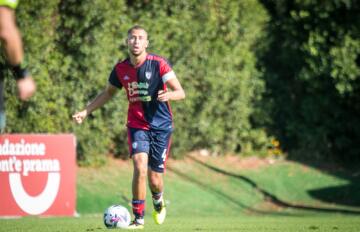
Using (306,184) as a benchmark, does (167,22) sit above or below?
above

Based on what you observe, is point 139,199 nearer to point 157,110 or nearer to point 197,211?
point 157,110

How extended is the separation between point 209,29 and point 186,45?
0.95m

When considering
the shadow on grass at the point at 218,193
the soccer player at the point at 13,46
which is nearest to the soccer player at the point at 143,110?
the soccer player at the point at 13,46

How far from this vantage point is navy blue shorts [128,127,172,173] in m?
11.3

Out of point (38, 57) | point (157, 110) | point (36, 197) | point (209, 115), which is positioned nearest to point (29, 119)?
point (38, 57)

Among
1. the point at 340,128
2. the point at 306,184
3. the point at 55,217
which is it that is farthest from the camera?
the point at 340,128

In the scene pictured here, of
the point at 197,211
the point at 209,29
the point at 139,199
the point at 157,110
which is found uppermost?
the point at 209,29

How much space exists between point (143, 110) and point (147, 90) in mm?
265

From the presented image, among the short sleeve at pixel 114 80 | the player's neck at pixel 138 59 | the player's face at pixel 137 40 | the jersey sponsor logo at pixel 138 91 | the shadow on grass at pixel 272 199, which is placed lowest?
the shadow on grass at pixel 272 199

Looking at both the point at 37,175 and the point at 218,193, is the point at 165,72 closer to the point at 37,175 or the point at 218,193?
the point at 37,175

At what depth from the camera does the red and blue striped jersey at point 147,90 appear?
448 inches

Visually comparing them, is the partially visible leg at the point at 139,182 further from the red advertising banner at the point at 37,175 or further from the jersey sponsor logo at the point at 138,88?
the red advertising banner at the point at 37,175

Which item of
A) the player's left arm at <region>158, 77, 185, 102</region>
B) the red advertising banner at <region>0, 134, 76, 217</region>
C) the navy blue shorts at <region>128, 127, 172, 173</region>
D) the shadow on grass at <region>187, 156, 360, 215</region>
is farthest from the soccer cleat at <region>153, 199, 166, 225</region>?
the shadow on grass at <region>187, 156, 360, 215</region>

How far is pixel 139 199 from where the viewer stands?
443 inches
